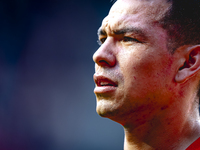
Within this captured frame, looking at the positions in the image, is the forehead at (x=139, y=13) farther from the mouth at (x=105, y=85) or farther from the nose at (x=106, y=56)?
the mouth at (x=105, y=85)

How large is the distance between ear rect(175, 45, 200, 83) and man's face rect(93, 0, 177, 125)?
4cm

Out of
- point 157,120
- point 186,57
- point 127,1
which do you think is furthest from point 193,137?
point 127,1

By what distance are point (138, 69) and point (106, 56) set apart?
19 cm

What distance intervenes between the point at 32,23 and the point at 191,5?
119 inches

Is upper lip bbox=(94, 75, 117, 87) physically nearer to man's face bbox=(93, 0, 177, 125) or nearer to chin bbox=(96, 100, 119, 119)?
man's face bbox=(93, 0, 177, 125)

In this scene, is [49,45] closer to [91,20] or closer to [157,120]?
[91,20]

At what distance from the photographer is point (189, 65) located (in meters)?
1.17

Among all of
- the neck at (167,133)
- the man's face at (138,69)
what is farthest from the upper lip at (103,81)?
the neck at (167,133)

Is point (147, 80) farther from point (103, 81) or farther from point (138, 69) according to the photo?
point (103, 81)

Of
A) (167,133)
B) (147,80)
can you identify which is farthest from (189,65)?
(167,133)

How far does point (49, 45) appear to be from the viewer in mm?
3691

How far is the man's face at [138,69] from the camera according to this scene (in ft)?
3.65

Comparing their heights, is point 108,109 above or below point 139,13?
below

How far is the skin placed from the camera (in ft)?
3.66
